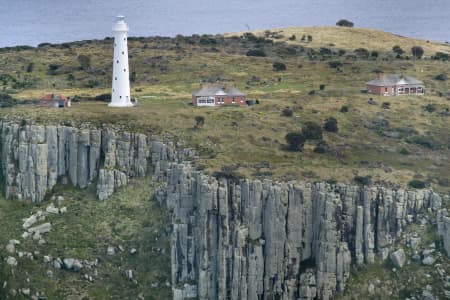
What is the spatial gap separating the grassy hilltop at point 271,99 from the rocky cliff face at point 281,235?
3.38 metres

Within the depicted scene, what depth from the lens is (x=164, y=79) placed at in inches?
4606

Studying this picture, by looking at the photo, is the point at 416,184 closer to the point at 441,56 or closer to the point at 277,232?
the point at 277,232

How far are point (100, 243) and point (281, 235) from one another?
15290 millimetres

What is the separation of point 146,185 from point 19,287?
14.6 m

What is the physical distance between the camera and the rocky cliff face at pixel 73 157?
8456 cm

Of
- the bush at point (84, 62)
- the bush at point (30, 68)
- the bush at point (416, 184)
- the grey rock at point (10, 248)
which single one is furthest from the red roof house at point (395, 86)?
the grey rock at point (10, 248)

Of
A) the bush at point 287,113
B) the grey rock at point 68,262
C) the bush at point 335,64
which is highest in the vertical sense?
the bush at point 335,64

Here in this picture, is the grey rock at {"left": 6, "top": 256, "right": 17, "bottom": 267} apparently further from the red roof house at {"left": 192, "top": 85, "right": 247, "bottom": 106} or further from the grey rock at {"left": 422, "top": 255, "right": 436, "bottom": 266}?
the grey rock at {"left": 422, "top": 255, "right": 436, "bottom": 266}

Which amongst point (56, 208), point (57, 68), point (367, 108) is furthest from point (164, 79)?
point (56, 208)

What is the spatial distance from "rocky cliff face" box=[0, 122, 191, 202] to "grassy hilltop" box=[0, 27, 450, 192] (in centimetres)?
237

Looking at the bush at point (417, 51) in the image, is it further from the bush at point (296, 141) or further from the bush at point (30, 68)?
the bush at point (296, 141)

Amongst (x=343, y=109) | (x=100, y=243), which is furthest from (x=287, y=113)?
(x=100, y=243)

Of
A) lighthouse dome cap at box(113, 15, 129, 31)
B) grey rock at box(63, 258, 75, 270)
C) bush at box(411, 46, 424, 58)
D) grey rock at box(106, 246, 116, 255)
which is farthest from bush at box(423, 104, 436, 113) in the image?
grey rock at box(63, 258, 75, 270)

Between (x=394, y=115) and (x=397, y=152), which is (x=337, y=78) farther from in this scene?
(x=397, y=152)
